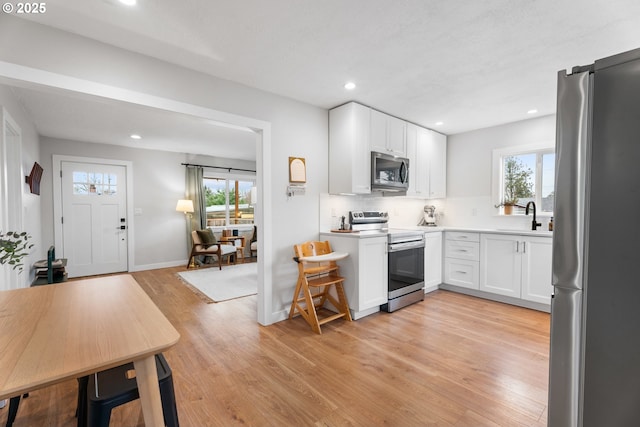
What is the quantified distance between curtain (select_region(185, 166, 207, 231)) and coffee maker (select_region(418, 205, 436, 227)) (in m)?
4.52

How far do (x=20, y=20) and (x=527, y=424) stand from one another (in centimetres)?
391

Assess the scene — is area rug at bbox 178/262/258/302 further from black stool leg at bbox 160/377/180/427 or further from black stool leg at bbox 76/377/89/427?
black stool leg at bbox 160/377/180/427

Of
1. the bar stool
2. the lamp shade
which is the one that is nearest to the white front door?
the lamp shade

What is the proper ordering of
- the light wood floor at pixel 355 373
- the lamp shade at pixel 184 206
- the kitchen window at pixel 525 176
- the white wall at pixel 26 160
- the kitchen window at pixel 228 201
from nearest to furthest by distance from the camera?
the light wood floor at pixel 355 373 → the white wall at pixel 26 160 → the kitchen window at pixel 525 176 → the lamp shade at pixel 184 206 → the kitchen window at pixel 228 201

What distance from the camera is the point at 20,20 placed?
186 cm

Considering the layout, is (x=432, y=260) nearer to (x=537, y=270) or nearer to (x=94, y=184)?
(x=537, y=270)

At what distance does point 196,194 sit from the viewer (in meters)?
6.36

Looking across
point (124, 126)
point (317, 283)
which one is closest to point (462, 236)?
point (317, 283)

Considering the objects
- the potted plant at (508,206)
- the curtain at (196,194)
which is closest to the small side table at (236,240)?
the curtain at (196,194)

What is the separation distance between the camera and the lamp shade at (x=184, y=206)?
602 cm

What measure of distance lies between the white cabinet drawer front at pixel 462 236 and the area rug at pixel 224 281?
9.59 ft

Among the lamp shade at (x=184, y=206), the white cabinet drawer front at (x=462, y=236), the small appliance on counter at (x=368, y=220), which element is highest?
the lamp shade at (x=184, y=206)

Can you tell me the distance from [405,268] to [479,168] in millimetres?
2172

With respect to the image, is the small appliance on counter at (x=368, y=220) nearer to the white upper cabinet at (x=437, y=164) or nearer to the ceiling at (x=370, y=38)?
the white upper cabinet at (x=437, y=164)
